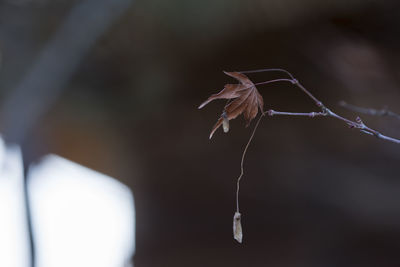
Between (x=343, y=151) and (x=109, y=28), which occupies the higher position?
(x=109, y=28)

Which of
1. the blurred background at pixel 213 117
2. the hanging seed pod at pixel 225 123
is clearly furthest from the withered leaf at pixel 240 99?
the blurred background at pixel 213 117

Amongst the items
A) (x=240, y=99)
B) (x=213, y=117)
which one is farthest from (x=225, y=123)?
(x=213, y=117)

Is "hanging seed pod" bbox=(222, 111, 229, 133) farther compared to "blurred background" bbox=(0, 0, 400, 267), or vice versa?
"blurred background" bbox=(0, 0, 400, 267)

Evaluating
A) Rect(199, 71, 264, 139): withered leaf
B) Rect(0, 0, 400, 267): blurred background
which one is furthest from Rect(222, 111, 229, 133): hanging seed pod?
Rect(0, 0, 400, 267): blurred background

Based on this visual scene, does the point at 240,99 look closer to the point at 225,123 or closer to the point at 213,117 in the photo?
the point at 225,123

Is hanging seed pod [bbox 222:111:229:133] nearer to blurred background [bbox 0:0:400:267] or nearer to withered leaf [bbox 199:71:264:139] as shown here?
withered leaf [bbox 199:71:264:139]

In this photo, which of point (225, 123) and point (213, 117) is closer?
point (225, 123)

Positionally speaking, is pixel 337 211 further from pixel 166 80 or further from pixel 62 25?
pixel 62 25

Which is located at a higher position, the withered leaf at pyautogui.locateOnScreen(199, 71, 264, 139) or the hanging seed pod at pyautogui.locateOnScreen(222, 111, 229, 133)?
the withered leaf at pyautogui.locateOnScreen(199, 71, 264, 139)

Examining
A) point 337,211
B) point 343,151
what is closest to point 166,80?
point 343,151
